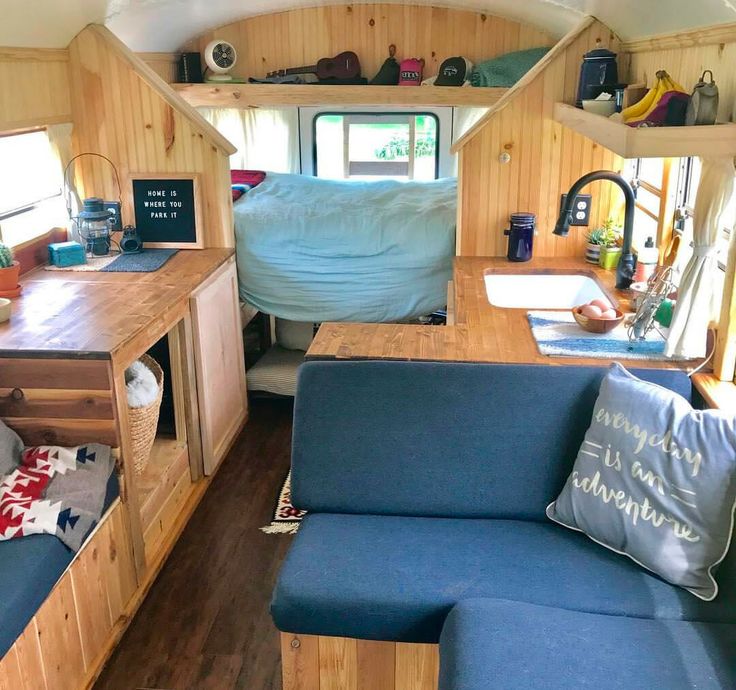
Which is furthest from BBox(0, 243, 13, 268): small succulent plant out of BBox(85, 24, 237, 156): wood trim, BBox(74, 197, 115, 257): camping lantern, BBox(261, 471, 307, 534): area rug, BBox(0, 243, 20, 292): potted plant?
BBox(261, 471, 307, 534): area rug

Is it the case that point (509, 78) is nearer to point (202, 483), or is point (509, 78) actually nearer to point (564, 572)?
point (202, 483)

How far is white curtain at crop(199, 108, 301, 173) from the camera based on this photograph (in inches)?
193

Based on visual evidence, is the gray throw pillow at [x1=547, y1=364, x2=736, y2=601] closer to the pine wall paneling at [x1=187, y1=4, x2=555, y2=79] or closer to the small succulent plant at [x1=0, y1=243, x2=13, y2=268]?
the small succulent plant at [x1=0, y1=243, x2=13, y2=268]

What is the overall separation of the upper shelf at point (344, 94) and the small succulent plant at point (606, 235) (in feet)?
3.51

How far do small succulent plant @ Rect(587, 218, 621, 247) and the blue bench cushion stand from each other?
1.26 meters

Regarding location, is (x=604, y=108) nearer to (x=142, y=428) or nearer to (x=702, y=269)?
(x=702, y=269)

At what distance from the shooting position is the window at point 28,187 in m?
3.13

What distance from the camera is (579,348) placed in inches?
90.1

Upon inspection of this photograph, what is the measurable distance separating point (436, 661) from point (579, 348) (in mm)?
976

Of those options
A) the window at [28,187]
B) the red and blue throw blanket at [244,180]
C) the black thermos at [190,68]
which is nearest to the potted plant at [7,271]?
the window at [28,187]

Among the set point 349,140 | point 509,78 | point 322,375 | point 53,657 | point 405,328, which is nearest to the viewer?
point 53,657

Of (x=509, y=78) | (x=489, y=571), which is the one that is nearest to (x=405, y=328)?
(x=489, y=571)

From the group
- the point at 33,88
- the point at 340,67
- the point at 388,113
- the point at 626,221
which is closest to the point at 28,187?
the point at 33,88

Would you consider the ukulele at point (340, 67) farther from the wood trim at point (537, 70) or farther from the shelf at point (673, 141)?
the shelf at point (673, 141)
